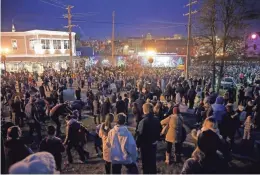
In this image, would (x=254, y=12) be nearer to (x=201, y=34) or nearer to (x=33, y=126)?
(x=201, y=34)

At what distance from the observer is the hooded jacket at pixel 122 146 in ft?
14.7

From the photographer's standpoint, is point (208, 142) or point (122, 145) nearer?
point (208, 142)

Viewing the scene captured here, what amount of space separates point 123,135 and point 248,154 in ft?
16.4

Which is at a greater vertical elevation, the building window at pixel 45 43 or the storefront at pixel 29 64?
the building window at pixel 45 43

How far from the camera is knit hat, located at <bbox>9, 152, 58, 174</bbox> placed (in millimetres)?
2547

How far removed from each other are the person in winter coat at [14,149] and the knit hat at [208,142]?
3.04m

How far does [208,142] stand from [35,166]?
243 centimetres

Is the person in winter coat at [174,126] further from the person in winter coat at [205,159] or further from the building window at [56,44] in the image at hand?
the building window at [56,44]

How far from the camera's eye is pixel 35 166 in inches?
103

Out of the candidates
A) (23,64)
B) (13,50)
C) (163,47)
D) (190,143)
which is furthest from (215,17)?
(163,47)

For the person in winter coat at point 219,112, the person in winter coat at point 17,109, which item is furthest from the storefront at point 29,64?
the person in winter coat at point 219,112

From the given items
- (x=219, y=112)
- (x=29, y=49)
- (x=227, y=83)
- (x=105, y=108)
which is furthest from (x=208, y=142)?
(x=29, y=49)

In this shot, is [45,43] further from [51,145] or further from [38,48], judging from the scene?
[51,145]

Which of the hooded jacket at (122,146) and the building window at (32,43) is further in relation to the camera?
the building window at (32,43)
